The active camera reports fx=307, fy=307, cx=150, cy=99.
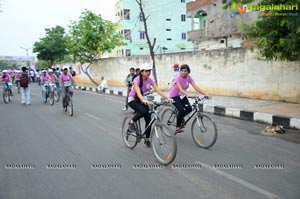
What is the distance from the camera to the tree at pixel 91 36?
984 inches

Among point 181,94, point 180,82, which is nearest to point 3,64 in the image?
point 181,94

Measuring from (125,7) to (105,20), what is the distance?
2024 cm

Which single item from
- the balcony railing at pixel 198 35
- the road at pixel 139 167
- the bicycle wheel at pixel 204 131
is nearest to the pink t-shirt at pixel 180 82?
the bicycle wheel at pixel 204 131

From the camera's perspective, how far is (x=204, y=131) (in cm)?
621

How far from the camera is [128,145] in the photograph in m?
6.38

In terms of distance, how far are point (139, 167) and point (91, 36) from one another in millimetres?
21165

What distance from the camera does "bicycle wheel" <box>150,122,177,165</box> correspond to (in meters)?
5.05

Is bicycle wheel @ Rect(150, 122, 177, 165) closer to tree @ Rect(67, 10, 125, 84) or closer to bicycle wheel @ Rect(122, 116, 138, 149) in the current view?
bicycle wheel @ Rect(122, 116, 138, 149)

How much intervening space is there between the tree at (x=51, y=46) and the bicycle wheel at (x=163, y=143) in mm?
39272

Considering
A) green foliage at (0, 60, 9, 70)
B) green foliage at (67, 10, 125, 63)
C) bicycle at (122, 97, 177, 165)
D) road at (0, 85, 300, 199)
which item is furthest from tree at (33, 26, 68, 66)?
green foliage at (0, 60, 9, 70)

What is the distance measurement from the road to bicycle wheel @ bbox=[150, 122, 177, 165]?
15 centimetres

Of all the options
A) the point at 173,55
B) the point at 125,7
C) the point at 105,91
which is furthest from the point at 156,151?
the point at 125,7

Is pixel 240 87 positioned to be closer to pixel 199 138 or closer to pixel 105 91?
pixel 199 138

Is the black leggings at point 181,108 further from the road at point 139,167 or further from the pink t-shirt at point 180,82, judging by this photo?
the road at point 139,167
